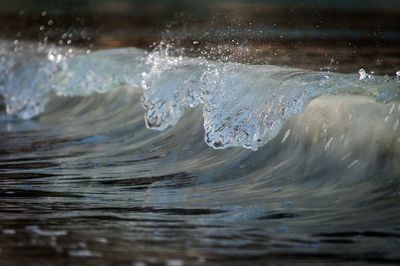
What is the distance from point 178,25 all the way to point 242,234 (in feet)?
36.0

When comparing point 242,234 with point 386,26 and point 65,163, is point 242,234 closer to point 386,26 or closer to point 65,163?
point 65,163

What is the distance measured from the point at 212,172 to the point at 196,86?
2075mm

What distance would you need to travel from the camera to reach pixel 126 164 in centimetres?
912

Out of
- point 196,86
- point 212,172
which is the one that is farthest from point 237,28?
point 212,172

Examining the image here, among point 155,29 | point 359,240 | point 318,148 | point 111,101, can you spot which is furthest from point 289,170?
point 155,29

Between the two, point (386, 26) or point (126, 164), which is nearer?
point (126, 164)

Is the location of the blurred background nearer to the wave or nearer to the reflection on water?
the wave

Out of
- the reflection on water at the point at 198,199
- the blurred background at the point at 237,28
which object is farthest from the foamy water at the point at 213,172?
the blurred background at the point at 237,28

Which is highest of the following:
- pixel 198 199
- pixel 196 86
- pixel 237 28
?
pixel 237 28

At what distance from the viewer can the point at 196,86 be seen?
10391 millimetres

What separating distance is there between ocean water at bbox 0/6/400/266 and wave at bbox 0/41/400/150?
0.7 inches

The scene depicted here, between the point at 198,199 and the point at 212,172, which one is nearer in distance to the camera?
the point at 198,199

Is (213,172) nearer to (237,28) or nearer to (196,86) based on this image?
(196,86)

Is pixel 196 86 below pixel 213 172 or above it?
above
